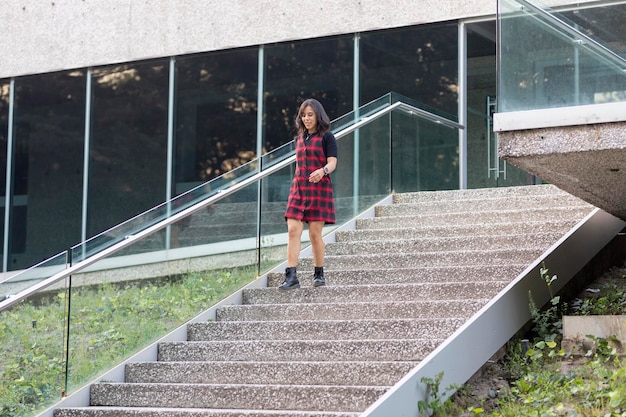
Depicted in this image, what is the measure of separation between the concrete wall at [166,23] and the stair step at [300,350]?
249 inches

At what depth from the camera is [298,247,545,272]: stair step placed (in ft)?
26.5

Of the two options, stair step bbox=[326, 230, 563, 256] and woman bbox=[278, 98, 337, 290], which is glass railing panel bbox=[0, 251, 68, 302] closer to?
woman bbox=[278, 98, 337, 290]

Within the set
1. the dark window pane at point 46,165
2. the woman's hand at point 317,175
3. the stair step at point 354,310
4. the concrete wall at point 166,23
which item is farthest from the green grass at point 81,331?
the dark window pane at point 46,165

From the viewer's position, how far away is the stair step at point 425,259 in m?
8.08

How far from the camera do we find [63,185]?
49.9 ft

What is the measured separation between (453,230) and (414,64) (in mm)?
4250

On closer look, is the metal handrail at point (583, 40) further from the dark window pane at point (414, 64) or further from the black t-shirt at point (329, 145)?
the dark window pane at point (414, 64)

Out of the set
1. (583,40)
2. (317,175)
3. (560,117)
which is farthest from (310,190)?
(583,40)

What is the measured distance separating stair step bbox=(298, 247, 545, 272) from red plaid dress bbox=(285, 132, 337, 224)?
0.57 metres

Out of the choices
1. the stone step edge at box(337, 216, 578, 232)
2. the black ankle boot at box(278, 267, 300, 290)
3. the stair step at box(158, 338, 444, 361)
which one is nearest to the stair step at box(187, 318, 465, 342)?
the stair step at box(158, 338, 444, 361)

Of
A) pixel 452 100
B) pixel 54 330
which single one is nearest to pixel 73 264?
pixel 54 330

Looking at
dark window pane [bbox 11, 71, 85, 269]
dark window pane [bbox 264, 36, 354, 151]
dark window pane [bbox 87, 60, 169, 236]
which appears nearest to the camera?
dark window pane [bbox 264, 36, 354, 151]

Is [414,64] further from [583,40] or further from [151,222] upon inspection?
[583,40]

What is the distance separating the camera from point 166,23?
564 inches
